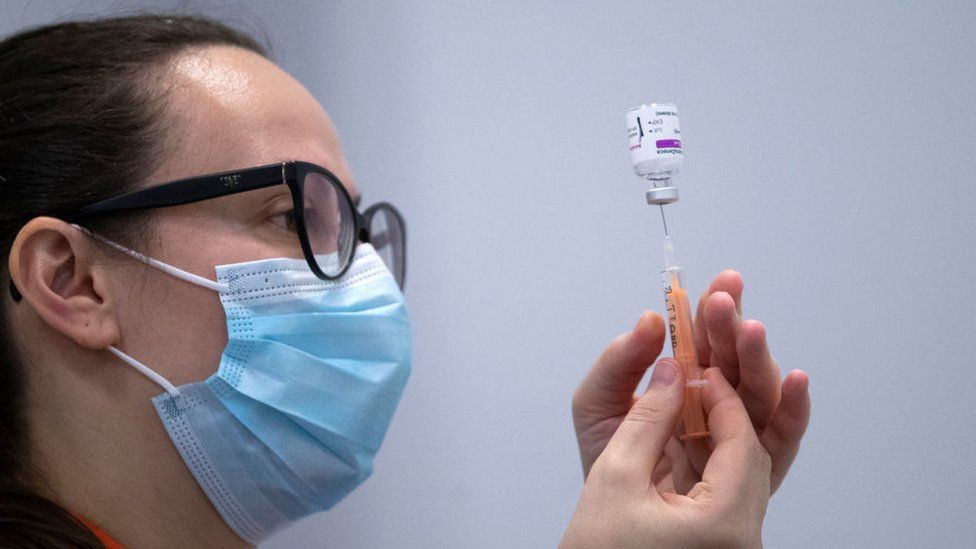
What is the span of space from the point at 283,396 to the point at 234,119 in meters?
0.40

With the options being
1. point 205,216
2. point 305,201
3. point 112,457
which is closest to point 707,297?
point 305,201

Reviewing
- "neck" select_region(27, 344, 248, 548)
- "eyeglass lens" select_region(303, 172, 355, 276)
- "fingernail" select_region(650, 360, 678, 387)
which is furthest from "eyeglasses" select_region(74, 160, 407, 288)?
"fingernail" select_region(650, 360, 678, 387)

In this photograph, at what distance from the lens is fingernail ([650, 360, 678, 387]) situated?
0.91 meters

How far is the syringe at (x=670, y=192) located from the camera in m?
0.94

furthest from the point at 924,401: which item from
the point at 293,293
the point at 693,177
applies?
the point at 293,293

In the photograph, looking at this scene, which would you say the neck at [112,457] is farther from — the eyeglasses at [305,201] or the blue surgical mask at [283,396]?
the eyeglasses at [305,201]

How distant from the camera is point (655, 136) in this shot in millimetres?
938

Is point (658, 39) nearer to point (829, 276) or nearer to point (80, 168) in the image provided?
point (829, 276)

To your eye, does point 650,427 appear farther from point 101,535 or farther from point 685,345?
point 101,535

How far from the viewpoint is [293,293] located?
116cm

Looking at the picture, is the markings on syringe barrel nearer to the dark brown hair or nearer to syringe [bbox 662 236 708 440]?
syringe [bbox 662 236 708 440]

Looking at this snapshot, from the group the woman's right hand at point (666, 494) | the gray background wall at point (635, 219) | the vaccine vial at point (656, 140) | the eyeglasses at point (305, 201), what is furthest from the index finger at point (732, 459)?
the eyeglasses at point (305, 201)

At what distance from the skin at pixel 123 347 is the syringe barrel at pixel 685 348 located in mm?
562

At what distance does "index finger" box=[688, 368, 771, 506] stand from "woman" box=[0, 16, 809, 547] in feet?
0.32
